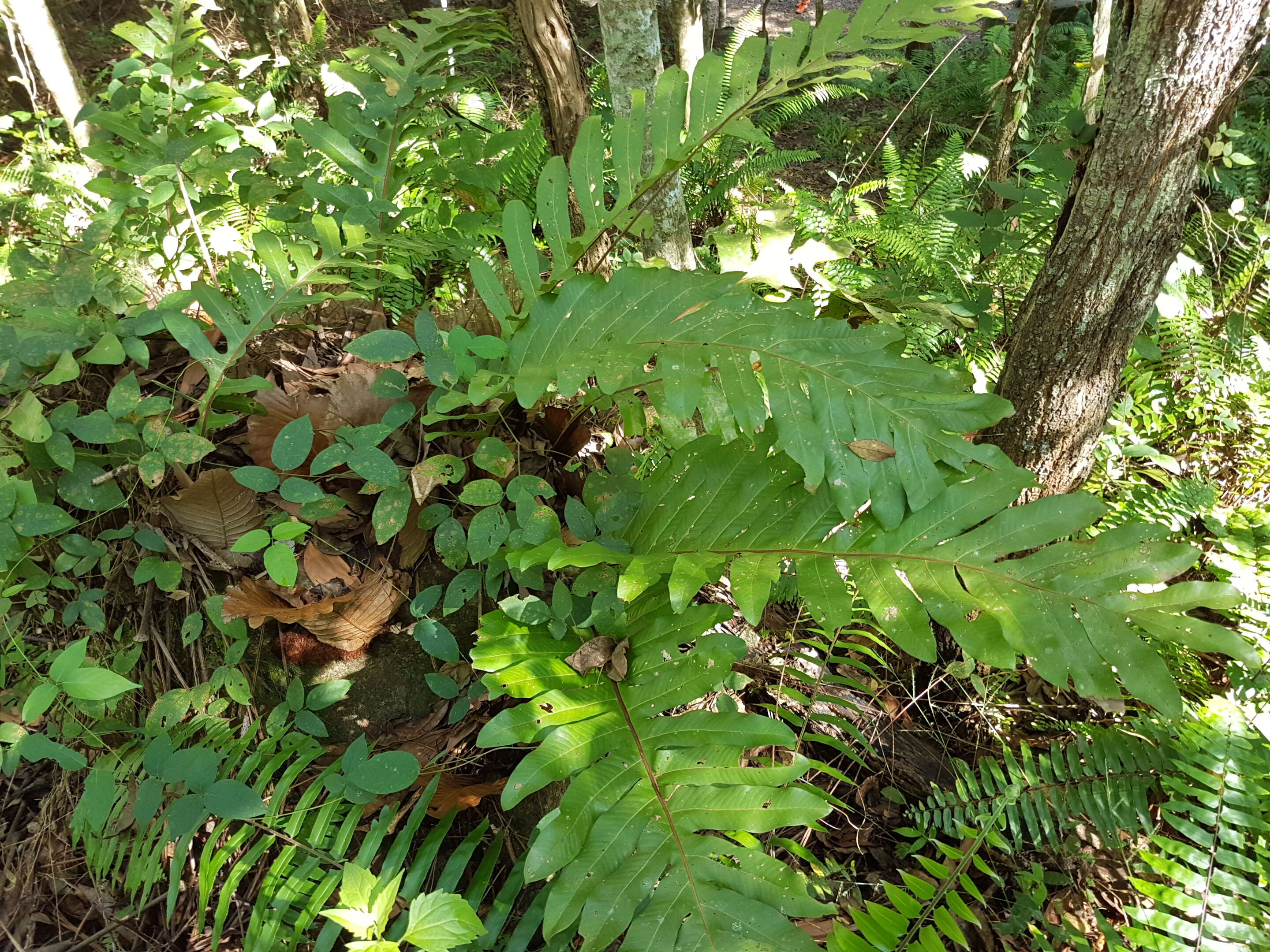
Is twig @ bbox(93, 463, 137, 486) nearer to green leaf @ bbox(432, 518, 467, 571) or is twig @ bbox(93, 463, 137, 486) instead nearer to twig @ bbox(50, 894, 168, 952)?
green leaf @ bbox(432, 518, 467, 571)

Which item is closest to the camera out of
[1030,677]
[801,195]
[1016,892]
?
[1016,892]

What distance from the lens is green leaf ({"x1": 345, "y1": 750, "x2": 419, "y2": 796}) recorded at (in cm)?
161

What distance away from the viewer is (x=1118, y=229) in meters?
1.95

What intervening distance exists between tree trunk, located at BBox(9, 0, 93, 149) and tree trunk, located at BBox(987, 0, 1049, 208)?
487 centimetres

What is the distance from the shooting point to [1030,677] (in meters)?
2.39

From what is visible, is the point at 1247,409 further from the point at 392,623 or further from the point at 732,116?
the point at 392,623

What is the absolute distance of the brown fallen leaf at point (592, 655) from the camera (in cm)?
170

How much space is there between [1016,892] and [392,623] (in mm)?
1830

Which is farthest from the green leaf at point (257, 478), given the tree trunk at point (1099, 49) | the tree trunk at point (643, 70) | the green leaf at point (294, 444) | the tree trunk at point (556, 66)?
the tree trunk at point (1099, 49)

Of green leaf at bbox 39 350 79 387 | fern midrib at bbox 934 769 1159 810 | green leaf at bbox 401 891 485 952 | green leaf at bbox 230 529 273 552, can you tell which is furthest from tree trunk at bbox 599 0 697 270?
green leaf at bbox 401 891 485 952

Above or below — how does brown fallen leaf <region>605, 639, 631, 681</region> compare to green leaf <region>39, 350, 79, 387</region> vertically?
below

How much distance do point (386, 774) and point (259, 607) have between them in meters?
0.53

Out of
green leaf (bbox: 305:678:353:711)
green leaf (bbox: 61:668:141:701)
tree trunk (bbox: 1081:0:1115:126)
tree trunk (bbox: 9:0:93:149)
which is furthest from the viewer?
tree trunk (bbox: 9:0:93:149)

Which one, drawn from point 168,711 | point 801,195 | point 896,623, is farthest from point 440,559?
point 801,195
